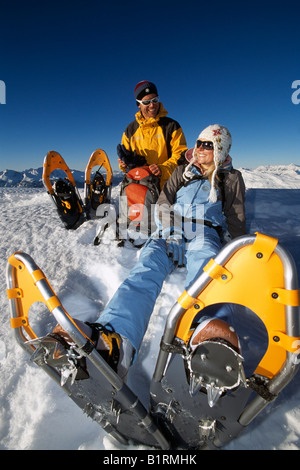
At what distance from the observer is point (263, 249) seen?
38.2 inches

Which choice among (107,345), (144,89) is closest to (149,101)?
(144,89)

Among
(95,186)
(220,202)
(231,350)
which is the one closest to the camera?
(231,350)

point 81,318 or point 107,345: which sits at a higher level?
point 107,345

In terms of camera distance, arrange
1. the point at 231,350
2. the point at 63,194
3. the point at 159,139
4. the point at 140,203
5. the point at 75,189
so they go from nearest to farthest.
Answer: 1. the point at 231,350
2. the point at 140,203
3. the point at 63,194
4. the point at 159,139
5. the point at 75,189

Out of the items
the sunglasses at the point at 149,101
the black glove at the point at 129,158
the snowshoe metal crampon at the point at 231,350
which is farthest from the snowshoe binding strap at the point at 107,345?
the sunglasses at the point at 149,101

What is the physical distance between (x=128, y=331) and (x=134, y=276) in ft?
1.77

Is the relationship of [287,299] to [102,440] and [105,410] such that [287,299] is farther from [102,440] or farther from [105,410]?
[102,440]

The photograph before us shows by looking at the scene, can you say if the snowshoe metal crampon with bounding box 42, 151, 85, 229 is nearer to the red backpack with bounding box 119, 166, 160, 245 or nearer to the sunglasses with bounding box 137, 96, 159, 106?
the red backpack with bounding box 119, 166, 160, 245

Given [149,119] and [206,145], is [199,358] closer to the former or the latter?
[206,145]

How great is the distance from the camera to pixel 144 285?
1.95m

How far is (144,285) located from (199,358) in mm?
893

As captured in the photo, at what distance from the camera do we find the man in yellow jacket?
12.7 ft

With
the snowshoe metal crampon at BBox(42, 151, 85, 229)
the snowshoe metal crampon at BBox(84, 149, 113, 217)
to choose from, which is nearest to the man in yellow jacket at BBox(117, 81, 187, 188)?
the snowshoe metal crampon at BBox(84, 149, 113, 217)
